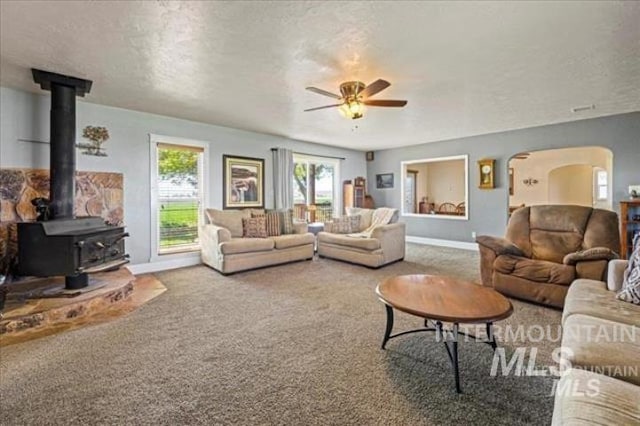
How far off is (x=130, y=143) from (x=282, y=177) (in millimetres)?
2780

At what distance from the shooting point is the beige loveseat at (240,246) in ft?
14.4

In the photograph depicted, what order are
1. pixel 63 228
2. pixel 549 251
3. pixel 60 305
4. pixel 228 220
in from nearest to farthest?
pixel 60 305 < pixel 63 228 < pixel 549 251 < pixel 228 220

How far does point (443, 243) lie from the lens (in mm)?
7035

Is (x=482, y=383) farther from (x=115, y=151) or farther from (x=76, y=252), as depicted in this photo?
(x=115, y=151)

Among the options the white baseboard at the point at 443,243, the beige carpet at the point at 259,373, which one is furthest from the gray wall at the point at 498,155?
the beige carpet at the point at 259,373

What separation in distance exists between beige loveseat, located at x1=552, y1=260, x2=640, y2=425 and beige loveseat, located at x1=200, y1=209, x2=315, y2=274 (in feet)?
12.3

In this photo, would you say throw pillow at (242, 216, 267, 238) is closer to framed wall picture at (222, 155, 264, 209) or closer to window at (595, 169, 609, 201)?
framed wall picture at (222, 155, 264, 209)

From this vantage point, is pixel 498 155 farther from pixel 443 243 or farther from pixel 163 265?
pixel 163 265

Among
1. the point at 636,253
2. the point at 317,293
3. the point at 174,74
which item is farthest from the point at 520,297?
the point at 174,74

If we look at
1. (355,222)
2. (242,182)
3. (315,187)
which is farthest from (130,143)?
(315,187)

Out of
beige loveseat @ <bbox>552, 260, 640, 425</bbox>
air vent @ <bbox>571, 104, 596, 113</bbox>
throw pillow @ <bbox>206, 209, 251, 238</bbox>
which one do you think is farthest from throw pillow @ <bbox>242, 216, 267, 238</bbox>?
air vent @ <bbox>571, 104, 596, 113</bbox>

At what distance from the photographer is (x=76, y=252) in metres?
2.97

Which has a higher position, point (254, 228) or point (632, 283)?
point (254, 228)

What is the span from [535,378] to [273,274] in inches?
129
